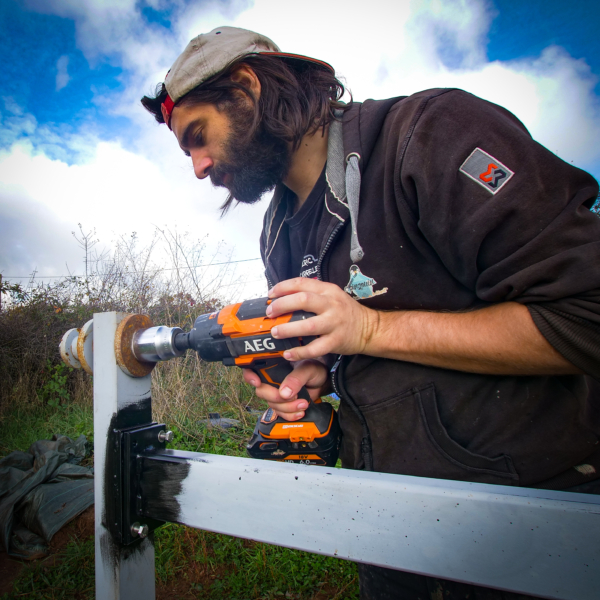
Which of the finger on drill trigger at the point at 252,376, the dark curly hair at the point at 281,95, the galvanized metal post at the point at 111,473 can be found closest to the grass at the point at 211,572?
the galvanized metal post at the point at 111,473

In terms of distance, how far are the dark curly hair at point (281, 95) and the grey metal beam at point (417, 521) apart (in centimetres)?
145

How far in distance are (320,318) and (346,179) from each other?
0.54 metres

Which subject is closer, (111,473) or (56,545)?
(111,473)

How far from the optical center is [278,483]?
30.7 inches

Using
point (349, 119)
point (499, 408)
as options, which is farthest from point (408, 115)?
point (499, 408)

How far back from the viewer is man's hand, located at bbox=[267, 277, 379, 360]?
962 millimetres

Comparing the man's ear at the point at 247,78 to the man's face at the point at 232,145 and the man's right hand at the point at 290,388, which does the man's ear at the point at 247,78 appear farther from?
the man's right hand at the point at 290,388

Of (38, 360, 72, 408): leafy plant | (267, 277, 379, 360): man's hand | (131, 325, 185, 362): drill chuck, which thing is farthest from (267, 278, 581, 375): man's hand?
(38, 360, 72, 408): leafy plant

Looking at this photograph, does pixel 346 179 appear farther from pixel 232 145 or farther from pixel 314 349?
pixel 232 145

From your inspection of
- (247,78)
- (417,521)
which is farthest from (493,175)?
(247,78)

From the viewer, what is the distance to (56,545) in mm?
2682

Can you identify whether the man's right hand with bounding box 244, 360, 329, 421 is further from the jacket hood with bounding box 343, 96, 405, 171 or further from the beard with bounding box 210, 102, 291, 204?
the beard with bounding box 210, 102, 291, 204

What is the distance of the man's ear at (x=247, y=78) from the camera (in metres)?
1.68

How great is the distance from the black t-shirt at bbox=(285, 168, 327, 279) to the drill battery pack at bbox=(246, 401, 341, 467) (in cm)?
57
